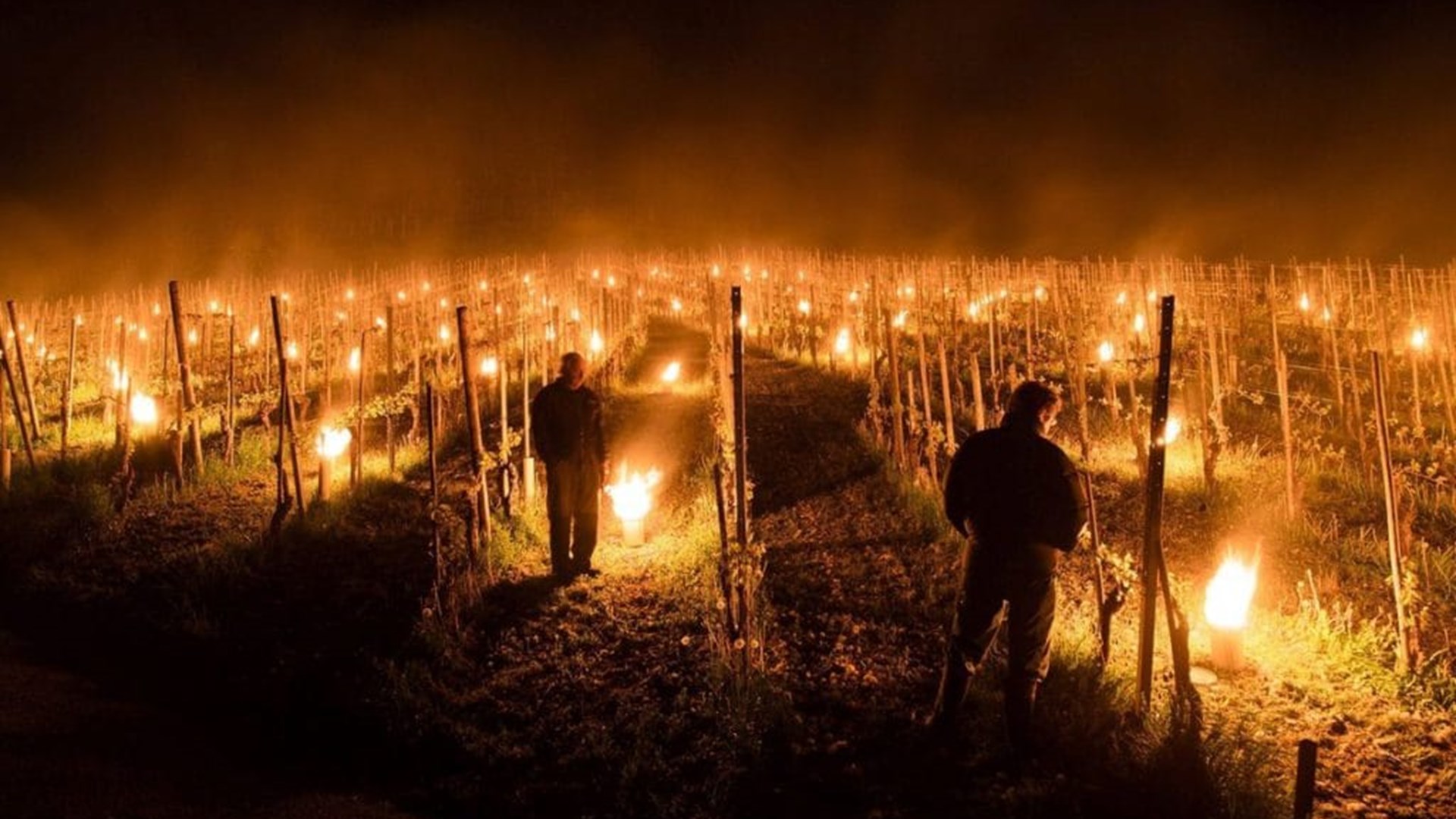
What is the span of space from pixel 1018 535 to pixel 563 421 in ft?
11.2

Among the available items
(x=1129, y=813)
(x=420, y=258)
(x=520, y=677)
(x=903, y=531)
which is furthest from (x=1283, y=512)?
(x=420, y=258)

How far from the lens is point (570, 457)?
6.49 meters

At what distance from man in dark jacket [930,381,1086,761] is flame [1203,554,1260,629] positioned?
133 cm

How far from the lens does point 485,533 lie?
696 centimetres

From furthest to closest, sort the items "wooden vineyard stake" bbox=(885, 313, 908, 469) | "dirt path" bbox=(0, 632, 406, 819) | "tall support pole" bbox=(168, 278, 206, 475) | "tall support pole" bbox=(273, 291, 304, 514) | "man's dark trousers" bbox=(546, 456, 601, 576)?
"wooden vineyard stake" bbox=(885, 313, 908, 469) → "tall support pole" bbox=(168, 278, 206, 475) → "tall support pole" bbox=(273, 291, 304, 514) → "man's dark trousers" bbox=(546, 456, 601, 576) → "dirt path" bbox=(0, 632, 406, 819)

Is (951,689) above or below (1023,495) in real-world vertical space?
below

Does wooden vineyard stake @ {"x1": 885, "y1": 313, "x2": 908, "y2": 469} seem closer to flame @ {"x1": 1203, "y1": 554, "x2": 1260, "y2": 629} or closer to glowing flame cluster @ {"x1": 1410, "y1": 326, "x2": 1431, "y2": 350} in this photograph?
flame @ {"x1": 1203, "y1": 554, "x2": 1260, "y2": 629}

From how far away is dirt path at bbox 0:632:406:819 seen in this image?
4246mm

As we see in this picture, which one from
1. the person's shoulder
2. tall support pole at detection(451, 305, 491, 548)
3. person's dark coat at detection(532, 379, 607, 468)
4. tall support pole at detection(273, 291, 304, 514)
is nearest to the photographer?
the person's shoulder

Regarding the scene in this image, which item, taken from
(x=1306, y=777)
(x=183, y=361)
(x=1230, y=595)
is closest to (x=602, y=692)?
(x=1306, y=777)

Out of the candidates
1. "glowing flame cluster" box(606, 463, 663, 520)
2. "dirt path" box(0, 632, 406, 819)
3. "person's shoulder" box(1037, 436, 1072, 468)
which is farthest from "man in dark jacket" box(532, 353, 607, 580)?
"person's shoulder" box(1037, 436, 1072, 468)

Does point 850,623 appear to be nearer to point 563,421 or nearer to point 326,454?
point 563,421

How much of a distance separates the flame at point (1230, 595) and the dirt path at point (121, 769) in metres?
4.35

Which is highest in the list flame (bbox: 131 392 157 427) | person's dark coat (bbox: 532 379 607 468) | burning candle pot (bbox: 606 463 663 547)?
flame (bbox: 131 392 157 427)
